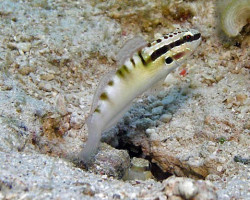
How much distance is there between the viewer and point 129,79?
2393mm

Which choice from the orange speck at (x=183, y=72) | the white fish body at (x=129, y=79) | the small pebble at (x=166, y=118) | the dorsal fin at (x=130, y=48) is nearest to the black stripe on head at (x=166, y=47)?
the white fish body at (x=129, y=79)

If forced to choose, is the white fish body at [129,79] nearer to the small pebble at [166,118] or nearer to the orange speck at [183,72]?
the small pebble at [166,118]

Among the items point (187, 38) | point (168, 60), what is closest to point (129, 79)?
point (168, 60)

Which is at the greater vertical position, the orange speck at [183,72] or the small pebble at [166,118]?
the orange speck at [183,72]

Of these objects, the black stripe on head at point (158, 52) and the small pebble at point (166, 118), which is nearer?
the black stripe on head at point (158, 52)

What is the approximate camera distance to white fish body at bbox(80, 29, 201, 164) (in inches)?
92.7

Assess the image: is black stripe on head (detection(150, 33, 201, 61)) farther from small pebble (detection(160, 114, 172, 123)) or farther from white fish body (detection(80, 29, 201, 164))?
small pebble (detection(160, 114, 172, 123))

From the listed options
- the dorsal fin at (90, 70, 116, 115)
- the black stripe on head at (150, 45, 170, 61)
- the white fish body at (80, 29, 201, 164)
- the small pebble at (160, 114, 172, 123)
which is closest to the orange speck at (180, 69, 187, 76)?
the small pebble at (160, 114, 172, 123)

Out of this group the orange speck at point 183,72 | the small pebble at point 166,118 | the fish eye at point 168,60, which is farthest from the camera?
the orange speck at point 183,72

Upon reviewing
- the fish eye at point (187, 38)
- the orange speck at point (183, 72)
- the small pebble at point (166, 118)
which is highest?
the orange speck at point (183, 72)

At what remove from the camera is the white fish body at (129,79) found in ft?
7.73

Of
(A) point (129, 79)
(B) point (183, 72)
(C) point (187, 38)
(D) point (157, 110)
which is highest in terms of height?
(B) point (183, 72)

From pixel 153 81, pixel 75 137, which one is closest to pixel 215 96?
pixel 153 81

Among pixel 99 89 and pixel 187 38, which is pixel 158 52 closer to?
pixel 187 38
